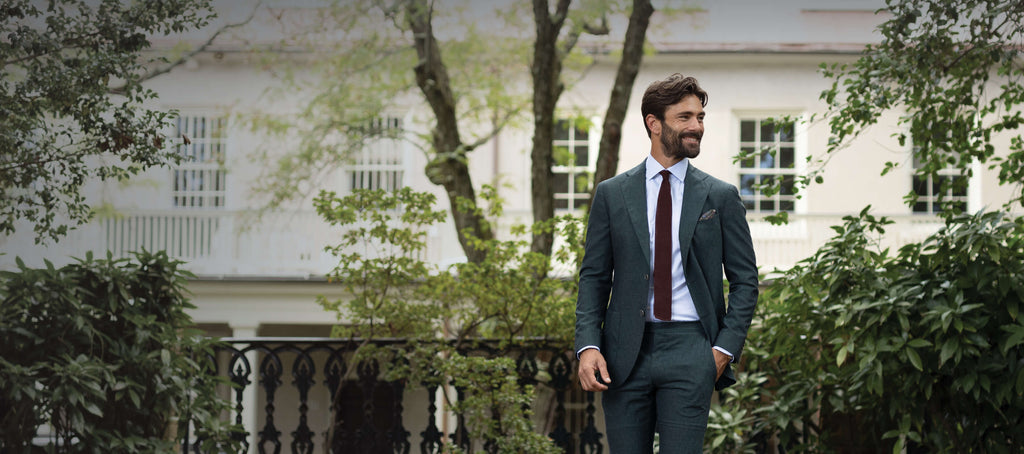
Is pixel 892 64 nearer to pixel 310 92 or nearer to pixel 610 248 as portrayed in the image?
pixel 610 248

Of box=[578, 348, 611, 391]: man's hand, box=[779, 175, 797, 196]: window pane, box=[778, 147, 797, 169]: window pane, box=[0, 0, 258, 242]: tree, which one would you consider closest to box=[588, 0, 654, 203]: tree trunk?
box=[779, 175, 797, 196]: window pane

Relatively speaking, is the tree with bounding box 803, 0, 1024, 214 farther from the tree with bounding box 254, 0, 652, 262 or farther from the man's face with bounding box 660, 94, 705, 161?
the tree with bounding box 254, 0, 652, 262

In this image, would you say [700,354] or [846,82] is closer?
[700,354]

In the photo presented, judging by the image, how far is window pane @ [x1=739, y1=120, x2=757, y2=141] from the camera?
16.2 meters

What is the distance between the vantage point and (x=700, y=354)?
2.68 m

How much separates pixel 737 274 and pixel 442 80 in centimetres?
691

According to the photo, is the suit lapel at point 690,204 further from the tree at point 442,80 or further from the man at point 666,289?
the tree at point 442,80

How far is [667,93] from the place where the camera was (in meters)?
2.75

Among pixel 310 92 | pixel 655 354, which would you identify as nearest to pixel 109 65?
pixel 655 354

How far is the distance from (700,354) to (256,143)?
12619 millimetres

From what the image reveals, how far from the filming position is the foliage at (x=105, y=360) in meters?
4.13

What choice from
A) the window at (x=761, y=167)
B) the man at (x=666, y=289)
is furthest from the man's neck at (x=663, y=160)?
the window at (x=761, y=167)

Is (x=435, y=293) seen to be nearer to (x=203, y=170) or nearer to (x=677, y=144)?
(x=677, y=144)

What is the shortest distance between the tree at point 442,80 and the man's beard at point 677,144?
525cm
